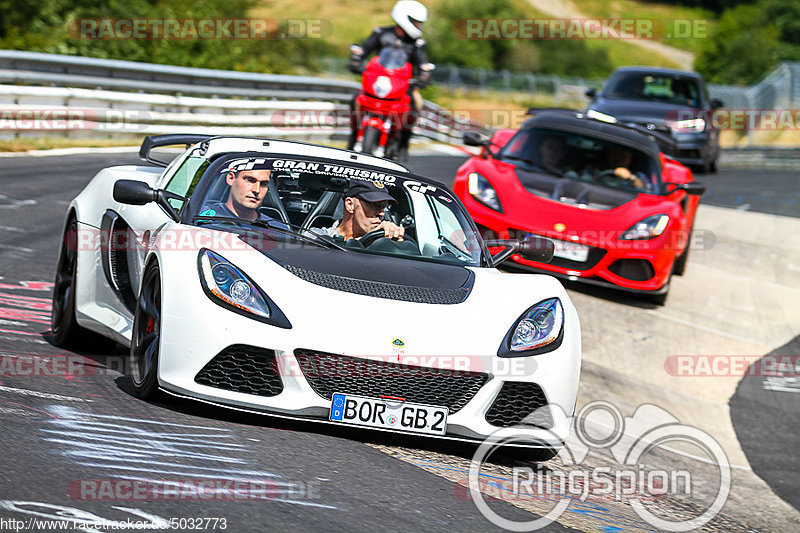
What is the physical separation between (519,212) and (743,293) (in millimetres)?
3219

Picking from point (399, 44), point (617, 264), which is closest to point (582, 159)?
point (617, 264)

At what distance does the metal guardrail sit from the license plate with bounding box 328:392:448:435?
38.0 feet

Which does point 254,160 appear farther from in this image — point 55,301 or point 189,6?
point 189,6

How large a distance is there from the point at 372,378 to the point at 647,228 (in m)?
5.77

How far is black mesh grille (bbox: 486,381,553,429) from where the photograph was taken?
205 inches

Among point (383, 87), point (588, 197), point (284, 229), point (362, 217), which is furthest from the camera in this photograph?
point (383, 87)

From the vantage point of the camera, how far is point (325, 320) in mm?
4996

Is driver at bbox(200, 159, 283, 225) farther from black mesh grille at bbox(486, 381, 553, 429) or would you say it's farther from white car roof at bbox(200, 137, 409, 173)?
black mesh grille at bbox(486, 381, 553, 429)

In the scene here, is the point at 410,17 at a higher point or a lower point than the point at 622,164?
higher

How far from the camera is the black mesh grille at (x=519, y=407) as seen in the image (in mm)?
5207

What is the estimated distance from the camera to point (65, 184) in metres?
12.3

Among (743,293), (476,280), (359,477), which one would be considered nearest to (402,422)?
(359,477)

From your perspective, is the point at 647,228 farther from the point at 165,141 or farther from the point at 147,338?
the point at 147,338

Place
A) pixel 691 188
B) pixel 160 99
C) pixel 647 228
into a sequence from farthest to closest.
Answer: pixel 160 99 < pixel 691 188 < pixel 647 228
